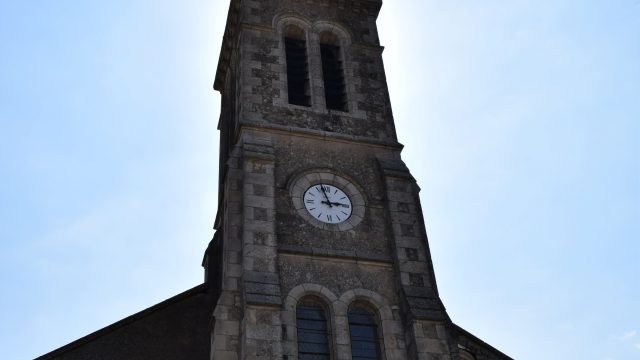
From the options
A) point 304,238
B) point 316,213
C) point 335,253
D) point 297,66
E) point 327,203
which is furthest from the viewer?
point 297,66

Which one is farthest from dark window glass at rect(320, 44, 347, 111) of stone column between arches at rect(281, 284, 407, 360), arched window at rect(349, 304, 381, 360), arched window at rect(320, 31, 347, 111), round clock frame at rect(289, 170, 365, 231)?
arched window at rect(349, 304, 381, 360)

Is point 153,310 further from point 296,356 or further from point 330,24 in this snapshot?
point 330,24

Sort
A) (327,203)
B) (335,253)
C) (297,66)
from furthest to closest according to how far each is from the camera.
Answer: (297,66)
(327,203)
(335,253)

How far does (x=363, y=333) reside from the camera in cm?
1445

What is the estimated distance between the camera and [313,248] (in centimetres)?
1507

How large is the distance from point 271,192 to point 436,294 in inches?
146

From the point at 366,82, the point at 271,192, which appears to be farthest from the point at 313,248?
the point at 366,82

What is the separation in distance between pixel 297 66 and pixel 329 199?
436 cm

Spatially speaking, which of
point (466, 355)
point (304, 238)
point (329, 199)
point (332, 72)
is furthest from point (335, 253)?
point (332, 72)

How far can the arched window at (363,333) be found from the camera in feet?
46.4

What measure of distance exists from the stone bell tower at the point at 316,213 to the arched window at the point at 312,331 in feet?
0.06

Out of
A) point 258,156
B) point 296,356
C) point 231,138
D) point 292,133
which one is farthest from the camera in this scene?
point 231,138

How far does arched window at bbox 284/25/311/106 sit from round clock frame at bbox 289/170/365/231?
234 centimetres

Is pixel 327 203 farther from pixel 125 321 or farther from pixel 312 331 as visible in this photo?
pixel 125 321
